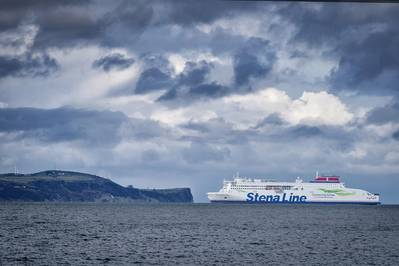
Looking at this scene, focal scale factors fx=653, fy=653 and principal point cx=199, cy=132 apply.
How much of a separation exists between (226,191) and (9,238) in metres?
115

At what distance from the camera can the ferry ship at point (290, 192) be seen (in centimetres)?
16662

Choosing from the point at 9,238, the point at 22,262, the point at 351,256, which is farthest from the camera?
the point at 9,238

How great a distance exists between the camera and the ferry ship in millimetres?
166625

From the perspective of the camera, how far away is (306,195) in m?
170

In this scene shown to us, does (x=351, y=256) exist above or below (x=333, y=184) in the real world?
below

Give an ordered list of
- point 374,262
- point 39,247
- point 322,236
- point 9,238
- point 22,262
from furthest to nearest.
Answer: point 322,236 → point 9,238 → point 39,247 → point 374,262 → point 22,262

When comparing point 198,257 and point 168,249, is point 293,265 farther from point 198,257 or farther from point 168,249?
point 168,249

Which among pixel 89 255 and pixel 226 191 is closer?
pixel 89 255

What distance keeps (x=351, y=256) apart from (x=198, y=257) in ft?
33.8

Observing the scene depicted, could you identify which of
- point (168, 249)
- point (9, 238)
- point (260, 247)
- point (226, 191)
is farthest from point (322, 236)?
point (226, 191)

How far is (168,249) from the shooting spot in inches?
1821

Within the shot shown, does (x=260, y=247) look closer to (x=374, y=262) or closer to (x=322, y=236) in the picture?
(x=374, y=262)

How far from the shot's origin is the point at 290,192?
564 ft

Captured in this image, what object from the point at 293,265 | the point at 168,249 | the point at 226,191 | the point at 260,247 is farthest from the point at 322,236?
the point at 226,191
